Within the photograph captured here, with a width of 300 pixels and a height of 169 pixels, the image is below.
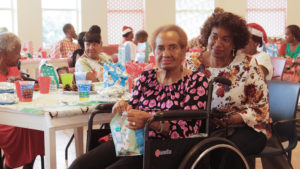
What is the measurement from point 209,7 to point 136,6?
1.83m

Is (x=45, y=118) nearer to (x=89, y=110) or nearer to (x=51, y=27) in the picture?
(x=89, y=110)

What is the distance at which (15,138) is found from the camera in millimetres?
2438

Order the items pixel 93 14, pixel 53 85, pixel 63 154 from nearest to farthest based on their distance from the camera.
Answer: pixel 53 85 < pixel 63 154 < pixel 93 14

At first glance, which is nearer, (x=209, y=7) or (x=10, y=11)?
(x=10, y=11)

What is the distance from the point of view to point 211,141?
1727 mm

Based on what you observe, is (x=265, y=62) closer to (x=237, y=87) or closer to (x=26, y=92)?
(x=237, y=87)

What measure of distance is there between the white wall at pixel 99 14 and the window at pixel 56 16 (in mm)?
162

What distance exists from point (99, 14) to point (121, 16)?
558mm

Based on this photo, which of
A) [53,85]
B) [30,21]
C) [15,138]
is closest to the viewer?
[15,138]

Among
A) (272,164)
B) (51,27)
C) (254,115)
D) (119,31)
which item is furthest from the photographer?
(119,31)

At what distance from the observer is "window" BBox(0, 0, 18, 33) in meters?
8.07

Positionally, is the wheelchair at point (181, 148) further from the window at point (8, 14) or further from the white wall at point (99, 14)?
the window at point (8, 14)

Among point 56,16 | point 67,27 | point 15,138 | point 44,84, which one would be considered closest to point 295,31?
point 67,27

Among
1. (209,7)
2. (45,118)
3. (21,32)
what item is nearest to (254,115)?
(45,118)
